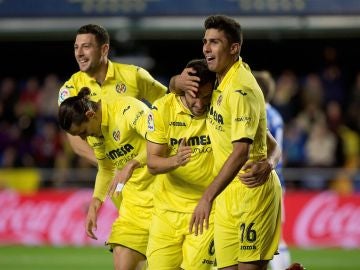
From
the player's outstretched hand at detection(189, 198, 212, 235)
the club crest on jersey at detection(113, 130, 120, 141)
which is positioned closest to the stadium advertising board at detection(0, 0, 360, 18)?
the club crest on jersey at detection(113, 130, 120, 141)

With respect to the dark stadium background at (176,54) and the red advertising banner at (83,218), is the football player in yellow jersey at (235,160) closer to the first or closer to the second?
the red advertising banner at (83,218)

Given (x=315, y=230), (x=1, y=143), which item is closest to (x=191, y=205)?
(x=315, y=230)

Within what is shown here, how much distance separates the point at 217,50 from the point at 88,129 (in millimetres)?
1443

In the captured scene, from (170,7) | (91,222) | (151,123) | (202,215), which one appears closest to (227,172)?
(202,215)

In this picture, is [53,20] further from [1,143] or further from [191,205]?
[191,205]

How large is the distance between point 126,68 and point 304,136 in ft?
26.7

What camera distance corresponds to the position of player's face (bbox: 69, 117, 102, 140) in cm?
791

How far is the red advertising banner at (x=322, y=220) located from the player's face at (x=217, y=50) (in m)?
8.51

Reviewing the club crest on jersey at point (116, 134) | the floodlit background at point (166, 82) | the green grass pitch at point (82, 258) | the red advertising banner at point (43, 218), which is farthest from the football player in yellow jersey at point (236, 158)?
the red advertising banner at point (43, 218)

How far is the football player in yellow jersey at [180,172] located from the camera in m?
7.46

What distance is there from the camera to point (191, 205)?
7785mm

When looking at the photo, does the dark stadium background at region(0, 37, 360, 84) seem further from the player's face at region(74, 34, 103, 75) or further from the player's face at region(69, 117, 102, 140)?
the player's face at region(69, 117, 102, 140)

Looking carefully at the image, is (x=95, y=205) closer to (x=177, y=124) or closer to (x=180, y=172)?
(x=180, y=172)

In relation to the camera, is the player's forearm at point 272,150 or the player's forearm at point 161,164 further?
the player's forearm at point 272,150
